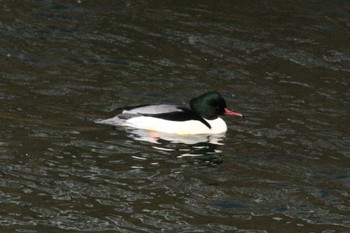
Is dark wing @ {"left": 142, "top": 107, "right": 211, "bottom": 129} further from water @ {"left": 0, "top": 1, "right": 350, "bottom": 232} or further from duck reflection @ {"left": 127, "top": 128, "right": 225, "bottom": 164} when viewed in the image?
water @ {"left": 0, "top": 1, "right": 350, "bottom": 232}

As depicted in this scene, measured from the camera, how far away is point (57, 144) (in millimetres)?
14414

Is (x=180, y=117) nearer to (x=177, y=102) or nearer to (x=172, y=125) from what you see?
(x=172, y=125)

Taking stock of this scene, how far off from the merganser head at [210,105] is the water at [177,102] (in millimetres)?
359

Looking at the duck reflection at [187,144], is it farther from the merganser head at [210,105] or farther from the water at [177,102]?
the merganser head at [210,105]

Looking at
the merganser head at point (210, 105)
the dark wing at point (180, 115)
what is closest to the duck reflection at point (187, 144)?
the dark wing at point (180, 115)

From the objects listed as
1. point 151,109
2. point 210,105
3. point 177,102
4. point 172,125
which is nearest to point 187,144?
point 172,125

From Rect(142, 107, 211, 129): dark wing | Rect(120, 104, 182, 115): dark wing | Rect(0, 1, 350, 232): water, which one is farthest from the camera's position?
Rect(142, 107, 211, 129): dark wing

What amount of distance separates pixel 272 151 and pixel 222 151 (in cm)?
72

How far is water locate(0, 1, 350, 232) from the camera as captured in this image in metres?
12.4

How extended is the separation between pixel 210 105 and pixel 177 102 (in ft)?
3.40

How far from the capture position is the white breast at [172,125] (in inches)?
635

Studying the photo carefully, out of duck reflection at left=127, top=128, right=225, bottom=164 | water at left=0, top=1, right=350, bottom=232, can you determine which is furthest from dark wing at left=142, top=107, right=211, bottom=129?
water at left=0, top=1, right=350, bottom=232

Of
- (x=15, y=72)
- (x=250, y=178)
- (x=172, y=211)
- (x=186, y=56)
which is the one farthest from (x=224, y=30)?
(x=172, y=211)

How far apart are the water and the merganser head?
359 mm
